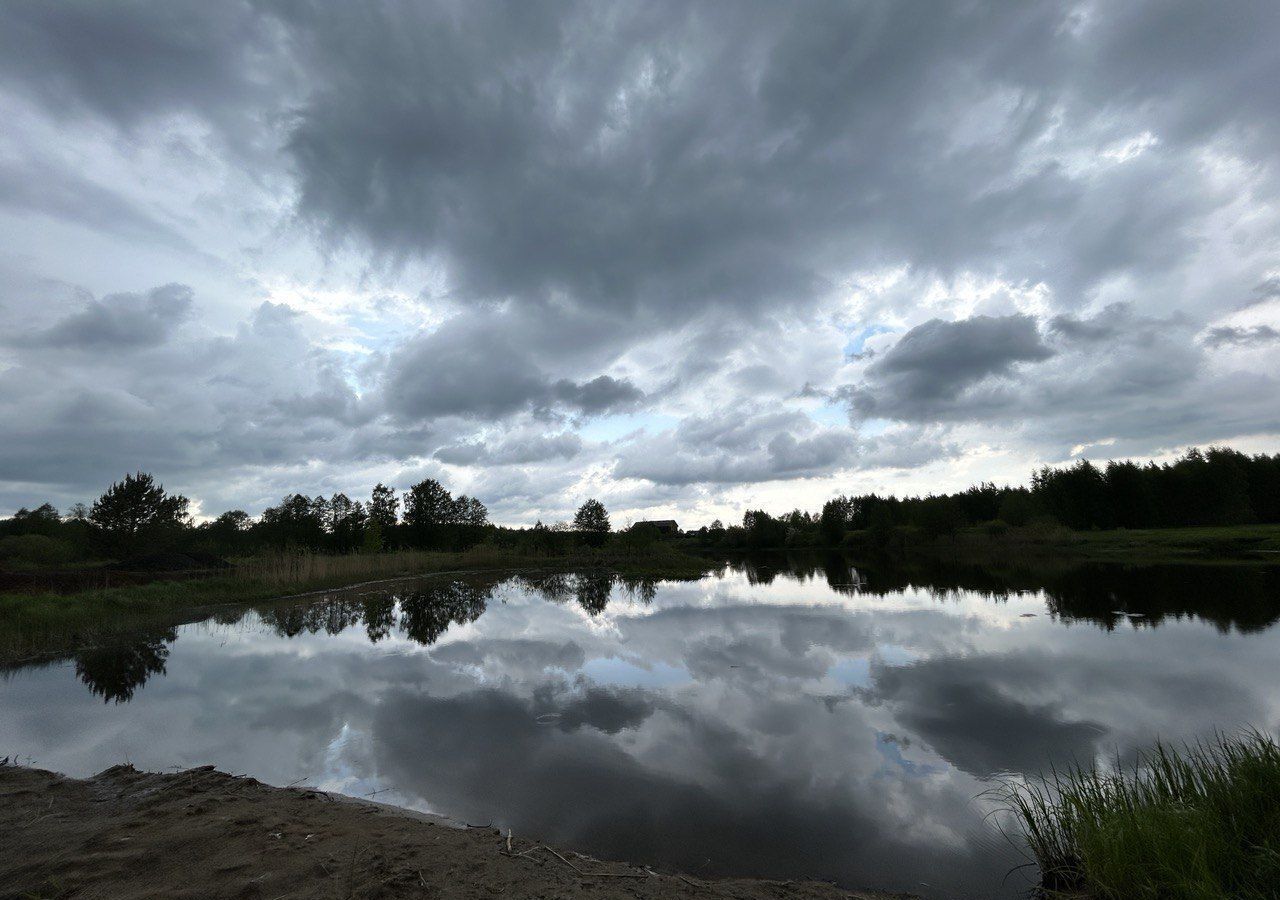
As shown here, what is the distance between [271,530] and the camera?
59.7m

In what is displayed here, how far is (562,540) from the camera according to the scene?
5181cm

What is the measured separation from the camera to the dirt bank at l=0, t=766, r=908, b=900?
3.59 metres

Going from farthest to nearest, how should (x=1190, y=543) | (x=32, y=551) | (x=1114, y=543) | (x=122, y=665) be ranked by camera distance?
(x=1114, y=543) < (x=1190, y=543) < (x=32, y=551) < (x=122, y=665)

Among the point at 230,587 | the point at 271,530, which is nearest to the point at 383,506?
the point at 271,530

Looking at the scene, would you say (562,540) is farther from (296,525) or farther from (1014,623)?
(1014,623)

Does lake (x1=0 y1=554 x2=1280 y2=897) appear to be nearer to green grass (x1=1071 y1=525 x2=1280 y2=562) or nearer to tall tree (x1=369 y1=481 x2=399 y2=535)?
green grass (x1=1071 y1=525 x2=1280 y2=562)

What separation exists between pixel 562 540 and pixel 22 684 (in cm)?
4225

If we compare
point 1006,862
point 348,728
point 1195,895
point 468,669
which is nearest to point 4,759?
point 348,728

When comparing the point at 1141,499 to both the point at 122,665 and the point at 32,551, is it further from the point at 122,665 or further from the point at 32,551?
the point at 32,551

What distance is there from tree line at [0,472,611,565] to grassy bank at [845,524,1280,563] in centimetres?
4112

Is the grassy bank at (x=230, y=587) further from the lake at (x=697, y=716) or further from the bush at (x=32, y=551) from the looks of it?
the bush at (x=32, y=551)

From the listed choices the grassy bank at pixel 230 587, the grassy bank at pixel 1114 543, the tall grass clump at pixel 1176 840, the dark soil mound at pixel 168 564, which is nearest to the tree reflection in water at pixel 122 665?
the grassy bank at pixel 230 587

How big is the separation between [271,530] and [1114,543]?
7982cm

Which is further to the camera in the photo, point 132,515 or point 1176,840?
point 132,515
